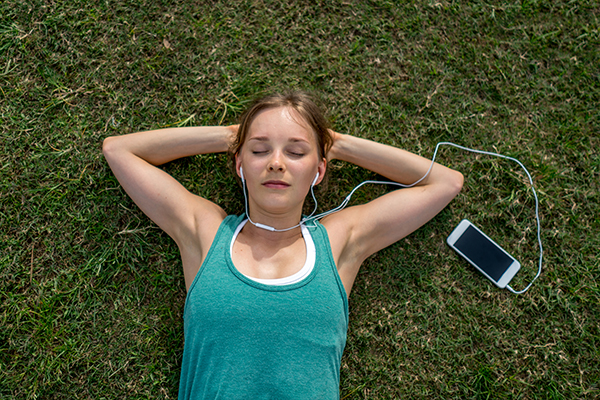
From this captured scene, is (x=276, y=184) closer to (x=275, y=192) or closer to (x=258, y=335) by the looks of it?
(x=275, y=192)

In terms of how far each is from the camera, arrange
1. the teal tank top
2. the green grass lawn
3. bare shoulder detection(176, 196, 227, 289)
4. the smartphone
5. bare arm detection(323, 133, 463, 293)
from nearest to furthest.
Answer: the teal tank top → bare shoulder detection(176, 196, 227, 289) → bare arm detection(323, 133, 463, 293) → the green grass lawn → the smartphone

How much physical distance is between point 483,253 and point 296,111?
216 cm

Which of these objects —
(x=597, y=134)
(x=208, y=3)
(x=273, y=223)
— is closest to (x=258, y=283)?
(x=273, y=223)

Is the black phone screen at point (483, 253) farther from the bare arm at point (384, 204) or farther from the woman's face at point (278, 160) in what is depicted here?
the woman's face at point (278, 160)

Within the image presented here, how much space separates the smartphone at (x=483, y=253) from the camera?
137 inches

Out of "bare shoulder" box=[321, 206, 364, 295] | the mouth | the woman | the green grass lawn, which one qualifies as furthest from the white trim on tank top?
the green grass lawn

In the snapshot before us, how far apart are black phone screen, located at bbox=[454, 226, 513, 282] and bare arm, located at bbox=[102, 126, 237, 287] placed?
222 cm

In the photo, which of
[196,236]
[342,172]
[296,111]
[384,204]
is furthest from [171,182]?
[384,204]

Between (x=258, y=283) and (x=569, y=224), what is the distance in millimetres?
2980

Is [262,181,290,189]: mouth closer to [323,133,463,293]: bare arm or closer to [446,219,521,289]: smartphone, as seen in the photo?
[323,133,463,293]: bare arm

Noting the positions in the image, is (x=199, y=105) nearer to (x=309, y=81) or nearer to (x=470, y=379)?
(x=309, y=81)

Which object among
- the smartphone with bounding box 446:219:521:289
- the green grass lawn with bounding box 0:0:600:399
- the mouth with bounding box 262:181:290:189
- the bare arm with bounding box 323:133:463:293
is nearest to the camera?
the mouth with bounding box 262:181:290:189

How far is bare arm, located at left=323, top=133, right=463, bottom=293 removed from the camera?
10.0 ft

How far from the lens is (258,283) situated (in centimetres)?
266
